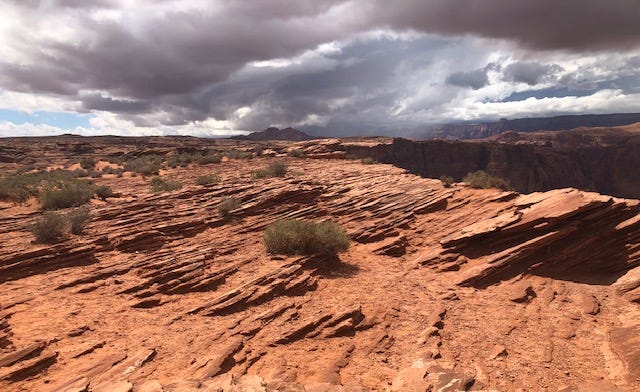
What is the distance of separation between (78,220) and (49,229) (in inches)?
50.4

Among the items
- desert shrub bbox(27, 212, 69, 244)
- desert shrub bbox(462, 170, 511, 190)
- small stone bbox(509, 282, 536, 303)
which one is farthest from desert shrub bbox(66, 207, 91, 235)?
desert shrub bbox(462, 170, 511, 190)

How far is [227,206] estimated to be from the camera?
16625 millimetres

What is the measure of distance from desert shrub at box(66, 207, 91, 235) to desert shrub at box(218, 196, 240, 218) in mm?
5069

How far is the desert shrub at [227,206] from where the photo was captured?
647 inches

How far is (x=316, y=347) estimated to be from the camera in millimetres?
8219

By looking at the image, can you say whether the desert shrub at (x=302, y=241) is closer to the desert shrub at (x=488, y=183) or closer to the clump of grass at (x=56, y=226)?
the clump of grass at (x=56, y=226)

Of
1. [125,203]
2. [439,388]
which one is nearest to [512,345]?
[439,388]

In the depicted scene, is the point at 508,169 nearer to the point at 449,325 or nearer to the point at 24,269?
the point at 449,325

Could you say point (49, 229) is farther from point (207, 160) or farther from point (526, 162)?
point (526, 162)

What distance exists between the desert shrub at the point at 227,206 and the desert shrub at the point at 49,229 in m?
5.75

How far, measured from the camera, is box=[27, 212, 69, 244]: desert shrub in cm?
1241

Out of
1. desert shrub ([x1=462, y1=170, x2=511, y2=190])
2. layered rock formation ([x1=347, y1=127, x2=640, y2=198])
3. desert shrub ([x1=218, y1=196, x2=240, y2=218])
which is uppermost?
desert shrub ([x1=218, y1=196, x2=240, y2=218])

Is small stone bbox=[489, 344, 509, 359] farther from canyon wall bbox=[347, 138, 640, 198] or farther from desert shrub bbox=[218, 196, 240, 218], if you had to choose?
canyon wall bbox=[347, 138, 640, 198]

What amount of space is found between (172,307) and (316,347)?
13.4ft
